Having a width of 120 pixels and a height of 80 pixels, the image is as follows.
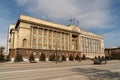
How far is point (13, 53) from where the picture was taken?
64.1 m

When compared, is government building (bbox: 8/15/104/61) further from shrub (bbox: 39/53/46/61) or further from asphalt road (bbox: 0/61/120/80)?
asphalt road (bbox: 0/61/120/80)

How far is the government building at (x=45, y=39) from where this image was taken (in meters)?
63.5

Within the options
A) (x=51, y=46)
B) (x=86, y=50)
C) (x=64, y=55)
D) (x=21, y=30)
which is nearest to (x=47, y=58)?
(x=51, y=46)

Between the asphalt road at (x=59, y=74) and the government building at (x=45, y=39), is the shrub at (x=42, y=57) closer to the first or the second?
the government building at (x=45, y=39)

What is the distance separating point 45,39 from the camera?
71562mm

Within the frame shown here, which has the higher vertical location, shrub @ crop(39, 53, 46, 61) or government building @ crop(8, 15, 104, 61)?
government building @ crop(8, 15, 104, 61)

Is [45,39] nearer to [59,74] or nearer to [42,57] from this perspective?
[42,57]

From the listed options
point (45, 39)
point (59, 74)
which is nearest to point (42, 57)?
point (45, 39)

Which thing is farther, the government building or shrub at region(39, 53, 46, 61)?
shrub at region(39, 53, 46, 61)

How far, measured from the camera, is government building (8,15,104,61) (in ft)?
208

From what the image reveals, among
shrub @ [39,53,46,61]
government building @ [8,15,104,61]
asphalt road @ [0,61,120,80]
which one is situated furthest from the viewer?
shrub @ [39,53,46,61]

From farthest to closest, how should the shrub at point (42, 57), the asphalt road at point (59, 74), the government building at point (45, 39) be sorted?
the shrub at point (42, 57)
the government building at point (45, 39)
the asphalt road at point (59, 74)

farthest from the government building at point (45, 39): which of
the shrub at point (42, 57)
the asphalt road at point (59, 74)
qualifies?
the asphalt road at point (59, 74)

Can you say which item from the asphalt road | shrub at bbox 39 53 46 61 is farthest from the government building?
the asphalt road
